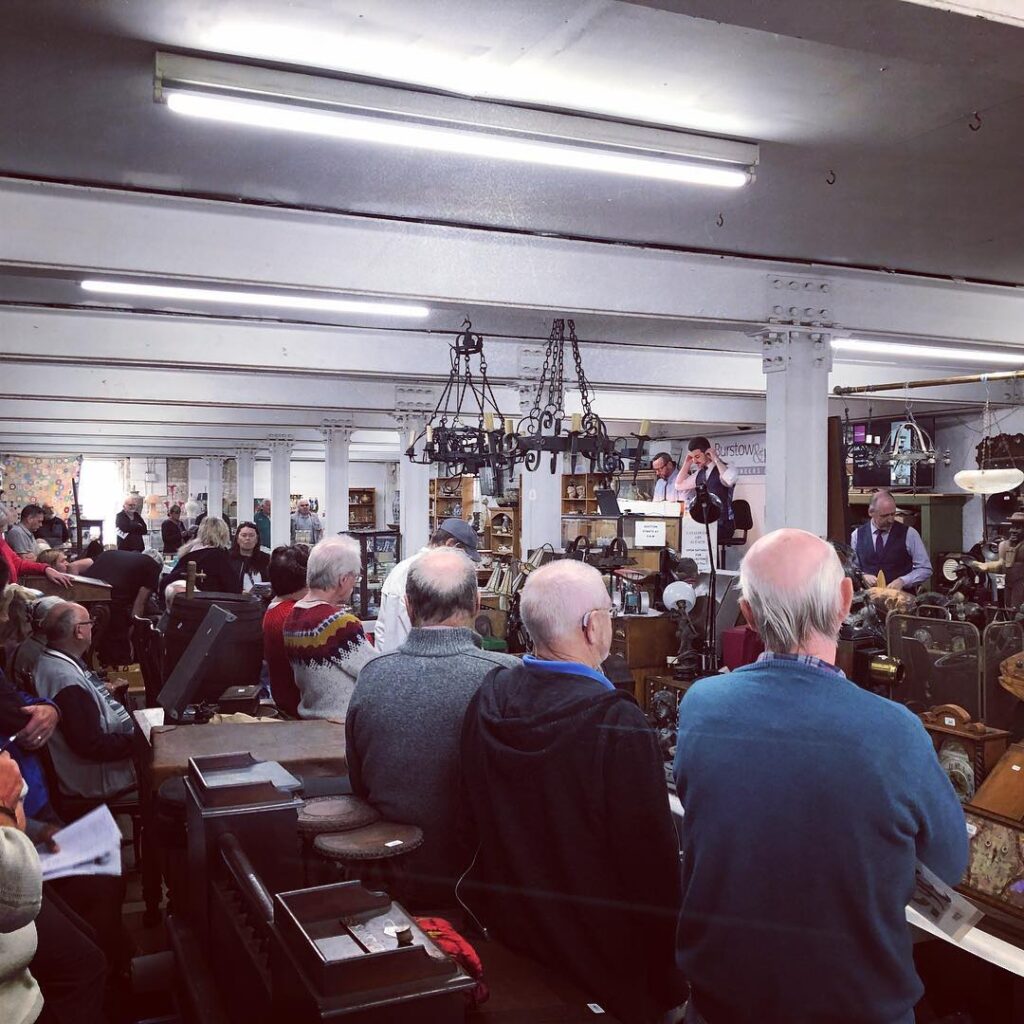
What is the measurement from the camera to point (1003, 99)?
3.74 metres

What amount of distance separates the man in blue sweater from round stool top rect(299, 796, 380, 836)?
2.93 ft

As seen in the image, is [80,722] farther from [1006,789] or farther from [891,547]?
[891,547]

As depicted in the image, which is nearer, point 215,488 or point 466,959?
point 466,959

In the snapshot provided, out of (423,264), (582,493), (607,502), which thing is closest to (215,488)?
(582,493)

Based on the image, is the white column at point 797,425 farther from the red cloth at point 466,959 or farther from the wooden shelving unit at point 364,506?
the wooden shelving unit at point 364,506

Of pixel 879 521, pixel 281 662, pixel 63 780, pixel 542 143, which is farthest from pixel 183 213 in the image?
pixel 879 521

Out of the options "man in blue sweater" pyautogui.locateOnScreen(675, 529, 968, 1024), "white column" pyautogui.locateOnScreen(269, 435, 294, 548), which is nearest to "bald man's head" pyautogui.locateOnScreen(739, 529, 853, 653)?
"man in blue sweater" pyautogui.locateOnScreen(675, 529, 968, 1024)

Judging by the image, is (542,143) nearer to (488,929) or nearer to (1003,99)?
(1003,99)

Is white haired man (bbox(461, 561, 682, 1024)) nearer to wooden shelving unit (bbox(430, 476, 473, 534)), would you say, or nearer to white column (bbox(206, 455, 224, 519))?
wooden shelving unit (bbox(430, 476, 473, 534))

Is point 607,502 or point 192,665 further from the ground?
point 607,502

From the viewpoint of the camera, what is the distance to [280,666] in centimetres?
404

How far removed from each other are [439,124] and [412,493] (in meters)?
7.41

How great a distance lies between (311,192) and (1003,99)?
3.25 m

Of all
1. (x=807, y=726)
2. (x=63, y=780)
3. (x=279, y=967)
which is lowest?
(x=63, y=780)
